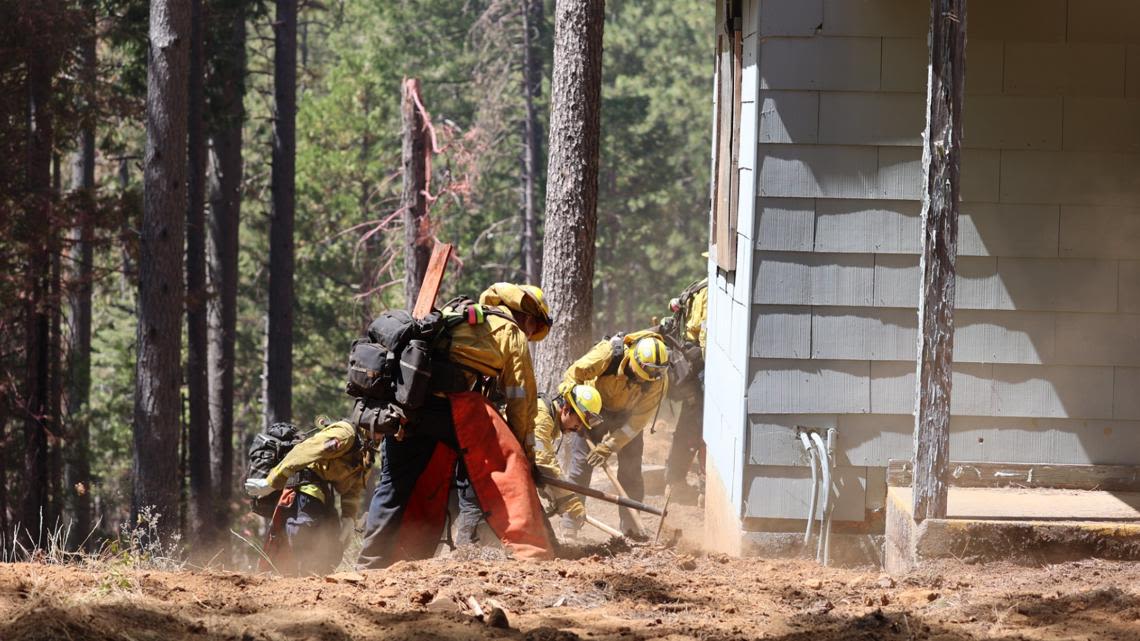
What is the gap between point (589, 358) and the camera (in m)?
9.02

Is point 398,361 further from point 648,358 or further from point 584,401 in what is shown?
point 648,358

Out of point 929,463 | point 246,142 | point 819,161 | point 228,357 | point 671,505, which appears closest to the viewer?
point 929,463

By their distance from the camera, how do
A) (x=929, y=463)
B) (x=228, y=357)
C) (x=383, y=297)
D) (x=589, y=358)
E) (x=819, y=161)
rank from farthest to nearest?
1. (x=383, y=297)
2. (x=228, y=357)
3. (x=589, y=358)
4. (x=819, y=161)
5. (x=929, y=463)

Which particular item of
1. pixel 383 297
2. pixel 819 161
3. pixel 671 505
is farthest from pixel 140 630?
pixel 383 297

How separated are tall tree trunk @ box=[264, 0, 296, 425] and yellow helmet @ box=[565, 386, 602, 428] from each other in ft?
37.5

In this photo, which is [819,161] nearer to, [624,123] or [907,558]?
[907,558]

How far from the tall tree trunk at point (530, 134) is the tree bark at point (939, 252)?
19004 mm

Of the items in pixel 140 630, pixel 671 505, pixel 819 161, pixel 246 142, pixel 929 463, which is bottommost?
pixel 671 505

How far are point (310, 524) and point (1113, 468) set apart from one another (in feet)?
18.7

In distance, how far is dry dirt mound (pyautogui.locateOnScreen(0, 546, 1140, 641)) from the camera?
14.8ft

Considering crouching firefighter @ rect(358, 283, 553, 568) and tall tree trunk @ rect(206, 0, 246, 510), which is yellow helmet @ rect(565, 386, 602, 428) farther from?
tall tree trunk @ rect(206, 0, 246, 510)

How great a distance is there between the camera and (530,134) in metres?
26.1

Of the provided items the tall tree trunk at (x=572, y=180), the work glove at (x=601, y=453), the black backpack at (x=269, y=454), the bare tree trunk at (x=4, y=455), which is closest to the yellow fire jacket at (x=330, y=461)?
the black backpack at (x=269, y=454)

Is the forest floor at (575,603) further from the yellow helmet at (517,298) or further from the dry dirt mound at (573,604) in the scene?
the yellow helmet at (517,298)
